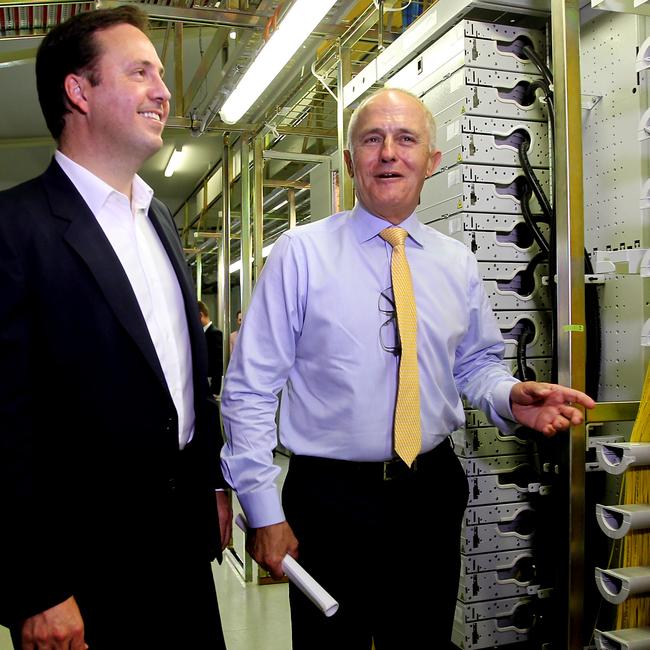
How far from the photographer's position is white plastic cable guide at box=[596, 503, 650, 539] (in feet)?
6.75

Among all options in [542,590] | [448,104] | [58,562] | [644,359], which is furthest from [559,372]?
[58,562]

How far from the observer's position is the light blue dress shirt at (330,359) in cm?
173

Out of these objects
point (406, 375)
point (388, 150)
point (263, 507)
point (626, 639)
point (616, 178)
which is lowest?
point (626, 639)

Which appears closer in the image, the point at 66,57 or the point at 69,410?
the point at 69,410

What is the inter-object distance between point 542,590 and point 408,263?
160 centimetres

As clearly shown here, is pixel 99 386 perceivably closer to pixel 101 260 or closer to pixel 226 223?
pixel 101 260

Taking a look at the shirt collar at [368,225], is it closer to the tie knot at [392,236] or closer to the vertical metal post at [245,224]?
the tie knot at [392,236]

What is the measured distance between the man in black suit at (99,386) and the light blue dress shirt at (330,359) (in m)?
0.12

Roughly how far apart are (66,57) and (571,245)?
1.63 metres

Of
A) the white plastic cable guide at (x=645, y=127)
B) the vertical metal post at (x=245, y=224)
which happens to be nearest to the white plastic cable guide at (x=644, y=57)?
the white plastic cable guide at (x=645, y=127)

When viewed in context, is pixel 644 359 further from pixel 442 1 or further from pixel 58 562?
pixel 58 562

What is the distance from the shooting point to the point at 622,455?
2.11 meters

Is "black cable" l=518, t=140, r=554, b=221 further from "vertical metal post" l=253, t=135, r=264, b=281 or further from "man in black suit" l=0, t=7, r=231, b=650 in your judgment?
"vertical metal post" l=253, t=135, r=264, b=281

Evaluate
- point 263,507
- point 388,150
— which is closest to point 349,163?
point 388,150
